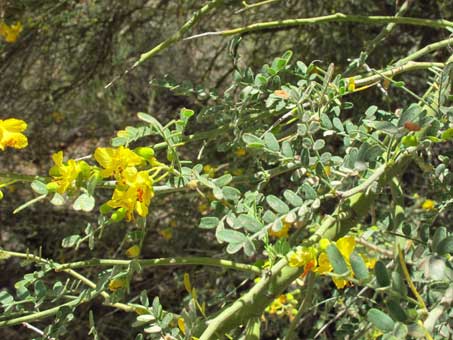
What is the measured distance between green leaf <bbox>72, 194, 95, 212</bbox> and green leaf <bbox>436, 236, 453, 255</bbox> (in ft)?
1.43

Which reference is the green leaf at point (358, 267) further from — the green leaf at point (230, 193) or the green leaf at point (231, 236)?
the green leaf at point (230, 193)

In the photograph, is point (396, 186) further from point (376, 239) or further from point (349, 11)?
point (349, 11)

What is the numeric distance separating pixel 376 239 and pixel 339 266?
1.08 m

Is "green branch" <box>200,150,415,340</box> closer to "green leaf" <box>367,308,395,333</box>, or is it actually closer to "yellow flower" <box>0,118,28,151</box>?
"green leaf" <box>367,308,395,333</box>

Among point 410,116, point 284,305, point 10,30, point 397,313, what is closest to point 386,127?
point 410,116

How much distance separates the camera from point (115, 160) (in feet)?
2.84

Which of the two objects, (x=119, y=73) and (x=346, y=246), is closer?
(x=346, y=246)

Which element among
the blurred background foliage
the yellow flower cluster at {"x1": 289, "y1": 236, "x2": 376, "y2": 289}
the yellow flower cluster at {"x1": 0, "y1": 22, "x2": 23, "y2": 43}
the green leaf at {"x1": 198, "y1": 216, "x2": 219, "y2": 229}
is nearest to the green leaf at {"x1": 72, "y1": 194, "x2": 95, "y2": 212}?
the green leaf at {"x1": 198, "y1": 216, "x2": 219, "y2": 229}

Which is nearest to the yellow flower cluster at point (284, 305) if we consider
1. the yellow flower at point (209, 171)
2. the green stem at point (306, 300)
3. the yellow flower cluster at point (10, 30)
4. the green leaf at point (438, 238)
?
the yellow flower at point (209, 171)

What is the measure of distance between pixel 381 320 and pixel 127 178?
41cm

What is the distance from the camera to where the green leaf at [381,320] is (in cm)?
58

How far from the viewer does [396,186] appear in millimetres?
1086

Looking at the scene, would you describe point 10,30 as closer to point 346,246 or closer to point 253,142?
point 253,142

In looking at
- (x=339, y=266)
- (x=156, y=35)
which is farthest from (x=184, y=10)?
(x=339, y=266)
